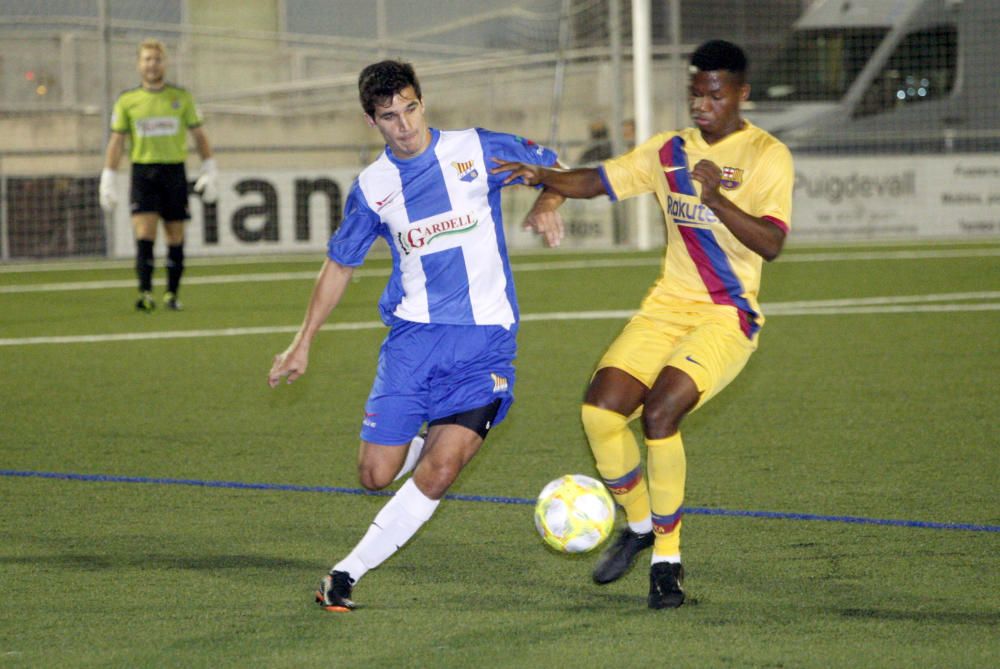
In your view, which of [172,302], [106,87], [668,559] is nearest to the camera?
[668,559]

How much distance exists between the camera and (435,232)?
510 centimetres

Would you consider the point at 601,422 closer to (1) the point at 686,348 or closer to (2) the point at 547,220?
(1) the point at 686,348

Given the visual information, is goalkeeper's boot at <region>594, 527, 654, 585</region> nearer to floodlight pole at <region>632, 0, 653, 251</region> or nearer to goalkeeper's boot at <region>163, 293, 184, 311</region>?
goalkeeper's boot at <region>163, 293, 184, 311</region>

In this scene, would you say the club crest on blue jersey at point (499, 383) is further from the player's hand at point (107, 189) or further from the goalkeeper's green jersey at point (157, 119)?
the player's hand at point (107, 189)

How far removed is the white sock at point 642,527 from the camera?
5.14 m

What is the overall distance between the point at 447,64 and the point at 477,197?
21.3m

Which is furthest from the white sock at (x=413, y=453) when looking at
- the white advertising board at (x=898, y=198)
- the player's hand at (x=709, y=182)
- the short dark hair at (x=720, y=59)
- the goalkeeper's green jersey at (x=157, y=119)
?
the white advertising board at (x=898, y=198)

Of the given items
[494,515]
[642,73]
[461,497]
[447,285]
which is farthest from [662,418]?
[642,73]

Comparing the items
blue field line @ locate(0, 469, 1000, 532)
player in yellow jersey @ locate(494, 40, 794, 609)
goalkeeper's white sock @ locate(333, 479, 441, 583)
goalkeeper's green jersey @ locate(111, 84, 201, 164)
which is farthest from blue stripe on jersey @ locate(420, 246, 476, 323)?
goalkeeper's green jersey @ locate(111, 84, 201, 164)

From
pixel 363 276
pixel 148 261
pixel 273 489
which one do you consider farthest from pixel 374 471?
pixel 363 276

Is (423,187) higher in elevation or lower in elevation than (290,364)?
higher

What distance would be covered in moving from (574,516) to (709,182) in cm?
115

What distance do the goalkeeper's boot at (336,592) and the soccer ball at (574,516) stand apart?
2.19 feet

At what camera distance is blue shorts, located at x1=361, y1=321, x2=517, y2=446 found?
4.99 metres
